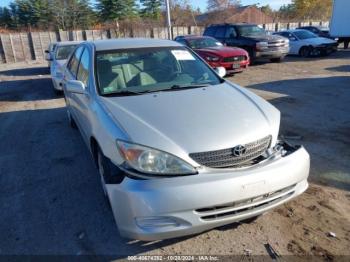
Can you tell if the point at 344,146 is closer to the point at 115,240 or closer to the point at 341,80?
the point at 115,240

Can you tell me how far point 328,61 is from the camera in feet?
47.4

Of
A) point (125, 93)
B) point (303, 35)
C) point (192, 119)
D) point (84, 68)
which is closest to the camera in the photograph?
point (192, 119)


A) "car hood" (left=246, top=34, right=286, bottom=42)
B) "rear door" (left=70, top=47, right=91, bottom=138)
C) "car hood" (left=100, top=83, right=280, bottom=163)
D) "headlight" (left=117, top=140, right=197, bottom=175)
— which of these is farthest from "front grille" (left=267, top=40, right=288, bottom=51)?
"headlight" (left=117, top=140, right=197, bottom=175)

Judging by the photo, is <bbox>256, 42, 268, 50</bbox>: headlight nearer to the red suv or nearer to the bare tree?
the red suv

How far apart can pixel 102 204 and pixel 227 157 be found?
1668mm

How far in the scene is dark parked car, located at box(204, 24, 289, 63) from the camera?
538 inches

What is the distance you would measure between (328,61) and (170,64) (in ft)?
42.5

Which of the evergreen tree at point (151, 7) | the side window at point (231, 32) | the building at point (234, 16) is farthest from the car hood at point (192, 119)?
the evergreen tree at point (151, 7)

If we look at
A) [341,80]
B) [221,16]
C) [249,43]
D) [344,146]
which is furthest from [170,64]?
[221,16]

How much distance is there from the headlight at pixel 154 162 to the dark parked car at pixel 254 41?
40.5 feet

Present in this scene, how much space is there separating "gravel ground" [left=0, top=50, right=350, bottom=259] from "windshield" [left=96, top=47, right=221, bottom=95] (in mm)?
1309

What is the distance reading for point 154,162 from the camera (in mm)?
2398

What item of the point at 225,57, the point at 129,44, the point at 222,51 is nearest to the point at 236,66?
the point at 225,57

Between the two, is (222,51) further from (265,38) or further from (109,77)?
(109,77)
